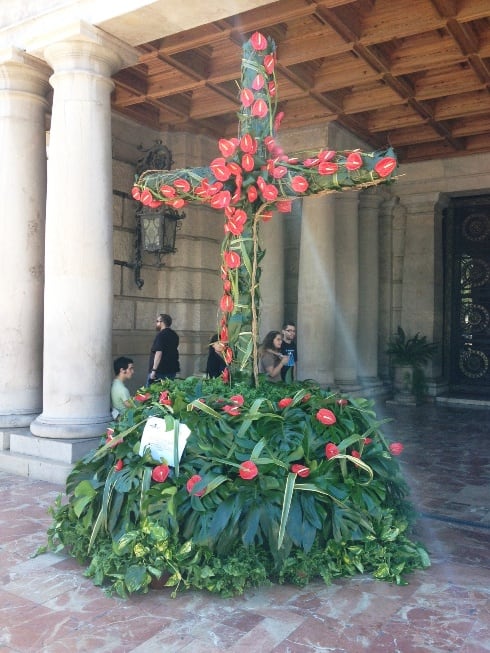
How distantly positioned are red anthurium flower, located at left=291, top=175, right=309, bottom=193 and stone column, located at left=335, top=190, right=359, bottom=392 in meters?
7.16

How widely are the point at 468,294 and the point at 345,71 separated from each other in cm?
645

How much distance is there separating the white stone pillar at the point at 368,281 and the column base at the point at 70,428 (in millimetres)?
6841

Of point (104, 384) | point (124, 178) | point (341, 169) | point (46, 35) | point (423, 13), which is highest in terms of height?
point (423, 13)

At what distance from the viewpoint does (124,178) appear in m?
9.89

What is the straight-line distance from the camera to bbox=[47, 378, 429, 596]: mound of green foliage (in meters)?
3.49

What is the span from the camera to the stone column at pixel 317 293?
9906mm

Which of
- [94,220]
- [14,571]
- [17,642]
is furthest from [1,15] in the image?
[17,642]

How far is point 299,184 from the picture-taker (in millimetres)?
3789

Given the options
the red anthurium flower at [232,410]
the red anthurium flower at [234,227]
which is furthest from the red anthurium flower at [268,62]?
the red anthurium flower at [232,410]

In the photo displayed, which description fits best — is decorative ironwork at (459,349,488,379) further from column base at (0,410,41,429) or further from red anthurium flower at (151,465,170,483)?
red anthurium flower at (151,465,170,483)

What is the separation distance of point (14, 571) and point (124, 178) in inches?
284

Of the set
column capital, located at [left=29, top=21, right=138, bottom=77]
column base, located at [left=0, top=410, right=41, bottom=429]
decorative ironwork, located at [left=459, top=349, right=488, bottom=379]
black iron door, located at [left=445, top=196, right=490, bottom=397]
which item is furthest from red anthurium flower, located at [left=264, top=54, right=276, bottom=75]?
decorative ironwork, located at [left=459, top=349, right=488, bottom=379]

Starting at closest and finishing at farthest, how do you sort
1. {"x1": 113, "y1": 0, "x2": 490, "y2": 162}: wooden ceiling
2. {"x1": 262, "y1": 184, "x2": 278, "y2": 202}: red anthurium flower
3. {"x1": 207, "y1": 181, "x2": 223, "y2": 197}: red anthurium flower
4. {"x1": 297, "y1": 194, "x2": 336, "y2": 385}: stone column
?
{"x1": 262, "y1": 184, "x2": 278, "y2": 202}: red anthurium flower → {"x1": 207, "y1": 181, "x2": 223, "y2": 197}: red anthurium flower → {"x1": 113, "y1": 0, "x2": 490, "y2": 162}: wooden ceiling → {"x1": 297, "y1": 194, "x2": 336, "y2": 385}: stone column

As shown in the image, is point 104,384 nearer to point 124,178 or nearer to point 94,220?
point 94,220
